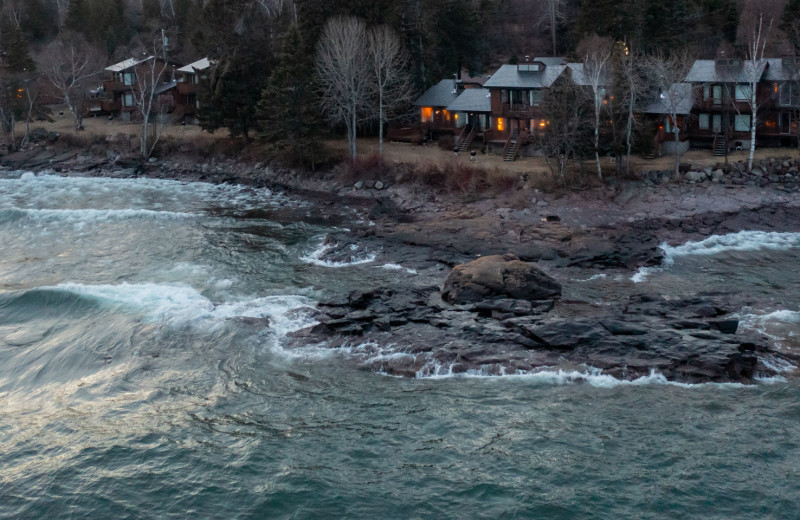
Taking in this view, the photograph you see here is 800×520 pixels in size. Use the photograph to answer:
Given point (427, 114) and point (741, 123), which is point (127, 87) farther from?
point (741, 123)

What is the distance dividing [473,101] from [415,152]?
260 inches

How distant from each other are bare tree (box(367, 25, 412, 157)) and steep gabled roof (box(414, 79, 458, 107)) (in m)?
1.83

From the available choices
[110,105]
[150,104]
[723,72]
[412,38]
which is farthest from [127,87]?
[723,72]

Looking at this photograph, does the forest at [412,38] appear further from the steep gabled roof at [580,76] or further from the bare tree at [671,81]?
the steep gabled roof at [580,76]

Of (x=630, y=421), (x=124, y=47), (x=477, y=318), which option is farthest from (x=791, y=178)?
(x=124, y=47)

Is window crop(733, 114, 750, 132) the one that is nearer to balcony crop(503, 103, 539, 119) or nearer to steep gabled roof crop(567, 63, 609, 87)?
steep gabled roof crop(567, 63, 609, 87)

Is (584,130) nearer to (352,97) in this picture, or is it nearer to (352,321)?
(352,97)

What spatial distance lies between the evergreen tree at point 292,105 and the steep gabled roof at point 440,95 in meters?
10.8

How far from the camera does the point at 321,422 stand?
2241 centimetres

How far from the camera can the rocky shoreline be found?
2567 cm

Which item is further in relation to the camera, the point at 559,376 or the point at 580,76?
the point at 580,76

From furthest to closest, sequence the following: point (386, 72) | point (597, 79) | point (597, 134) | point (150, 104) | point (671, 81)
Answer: point (150, 104), point (386, 72), point (671, 81), point (597, 79), point (597, 134)

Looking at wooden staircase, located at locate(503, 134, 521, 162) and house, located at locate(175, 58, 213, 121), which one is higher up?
house, located at locate(175, 58, 213, 121)

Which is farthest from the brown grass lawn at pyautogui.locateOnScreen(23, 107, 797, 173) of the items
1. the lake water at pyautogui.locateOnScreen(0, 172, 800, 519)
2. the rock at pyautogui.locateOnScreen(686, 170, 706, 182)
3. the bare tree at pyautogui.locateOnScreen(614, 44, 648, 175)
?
the lake water at pyautogui.locateOnScreen(0, 172, 800, 519)
